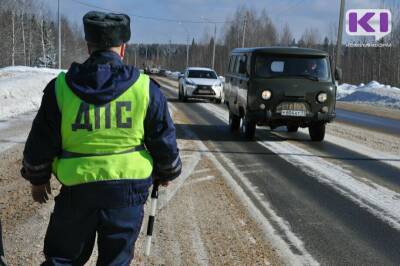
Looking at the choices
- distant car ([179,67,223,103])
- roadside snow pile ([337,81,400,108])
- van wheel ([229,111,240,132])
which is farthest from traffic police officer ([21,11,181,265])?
roadside snow pile ([337,81,400,108])

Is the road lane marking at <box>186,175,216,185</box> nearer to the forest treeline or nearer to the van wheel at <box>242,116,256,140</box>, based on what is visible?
the van wheel at <box>242,116,256,140</box>

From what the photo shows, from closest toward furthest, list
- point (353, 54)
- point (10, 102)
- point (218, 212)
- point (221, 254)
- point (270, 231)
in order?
point (221, 254) → point (270, 231) → point (218, 212) → point (10, 102) → point (353, 54)

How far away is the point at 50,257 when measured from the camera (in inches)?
101

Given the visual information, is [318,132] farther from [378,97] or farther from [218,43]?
[218,43]

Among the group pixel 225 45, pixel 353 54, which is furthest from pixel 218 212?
pixel 225 45

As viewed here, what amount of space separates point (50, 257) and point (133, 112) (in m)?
0.77

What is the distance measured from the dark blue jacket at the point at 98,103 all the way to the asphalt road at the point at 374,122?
1310 cm

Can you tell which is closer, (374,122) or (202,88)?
(374,122)

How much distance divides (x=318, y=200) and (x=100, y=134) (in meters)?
4.72

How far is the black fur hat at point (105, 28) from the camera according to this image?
2.61 m

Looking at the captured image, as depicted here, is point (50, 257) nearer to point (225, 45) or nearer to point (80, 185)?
point (80, 185)

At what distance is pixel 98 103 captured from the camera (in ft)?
8.34

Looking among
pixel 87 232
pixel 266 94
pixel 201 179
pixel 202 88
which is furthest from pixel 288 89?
pixel 202 88

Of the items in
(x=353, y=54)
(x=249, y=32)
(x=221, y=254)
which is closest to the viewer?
(x=221, y=254)
